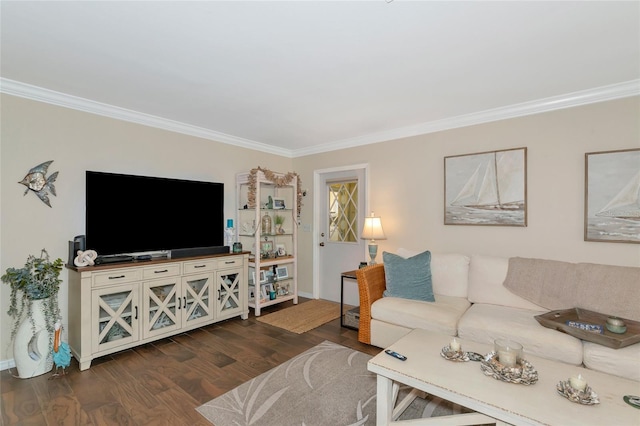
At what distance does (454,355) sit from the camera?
5.84 ft

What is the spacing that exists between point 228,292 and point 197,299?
395mm

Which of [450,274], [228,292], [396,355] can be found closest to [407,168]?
[450,274]

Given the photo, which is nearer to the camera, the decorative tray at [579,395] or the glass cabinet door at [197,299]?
the decorative tray at [579,395]

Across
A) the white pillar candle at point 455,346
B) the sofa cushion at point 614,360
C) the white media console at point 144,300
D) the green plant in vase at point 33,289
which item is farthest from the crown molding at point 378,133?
the white pillar candle at point 455,346

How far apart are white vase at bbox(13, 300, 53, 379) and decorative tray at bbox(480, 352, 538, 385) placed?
11.0 feet

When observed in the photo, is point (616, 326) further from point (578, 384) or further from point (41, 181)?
point (41, 181)

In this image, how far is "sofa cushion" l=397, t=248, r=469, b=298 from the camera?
308 cm

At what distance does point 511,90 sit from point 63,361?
4.60 m

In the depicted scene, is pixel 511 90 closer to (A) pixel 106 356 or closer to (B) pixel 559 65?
(B) pixel 559 65

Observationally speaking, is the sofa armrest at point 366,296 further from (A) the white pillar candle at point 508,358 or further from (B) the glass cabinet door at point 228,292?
(B) the glass cabinet door at point 228,292

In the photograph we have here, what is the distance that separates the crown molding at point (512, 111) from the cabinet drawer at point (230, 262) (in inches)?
87.7

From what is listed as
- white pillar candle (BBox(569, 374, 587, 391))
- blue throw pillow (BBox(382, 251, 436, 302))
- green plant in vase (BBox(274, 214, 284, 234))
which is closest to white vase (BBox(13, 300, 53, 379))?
green plant in vase (BBox(274, 214, 284, 234))

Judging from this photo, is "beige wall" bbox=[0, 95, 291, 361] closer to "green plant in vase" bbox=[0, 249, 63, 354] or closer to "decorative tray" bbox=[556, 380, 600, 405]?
"green plant in vase" bbox=[0, 249, 63, 354]

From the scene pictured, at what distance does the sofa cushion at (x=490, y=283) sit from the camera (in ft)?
9.03
